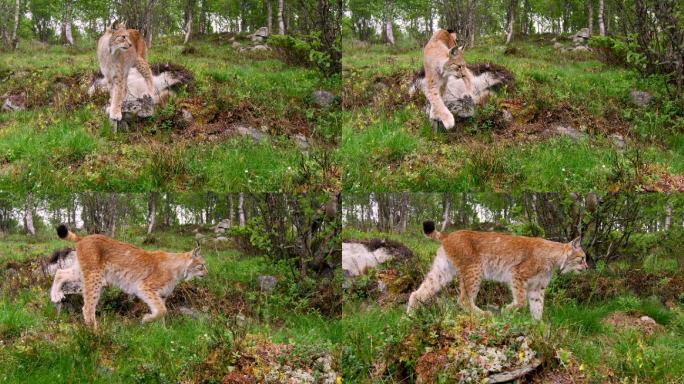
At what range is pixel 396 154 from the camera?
929 cm

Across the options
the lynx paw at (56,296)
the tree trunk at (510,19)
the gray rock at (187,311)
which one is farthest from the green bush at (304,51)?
the lynx paw at (56,296)

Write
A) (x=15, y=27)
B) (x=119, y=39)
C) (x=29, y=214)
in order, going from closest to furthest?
1. (x=29, y=214)
2. (x=119, y=39)
3. (x=15, y=27)

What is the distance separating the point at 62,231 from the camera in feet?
27.7

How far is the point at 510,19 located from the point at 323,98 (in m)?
3.35

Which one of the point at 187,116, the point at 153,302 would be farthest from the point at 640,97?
the point at 153,302

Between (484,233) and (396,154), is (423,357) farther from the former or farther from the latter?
(396,154)

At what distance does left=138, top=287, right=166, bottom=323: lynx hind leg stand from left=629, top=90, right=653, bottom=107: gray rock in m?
8.02

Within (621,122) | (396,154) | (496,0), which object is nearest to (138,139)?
(396,154)

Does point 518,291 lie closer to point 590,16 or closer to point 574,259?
point 574,259

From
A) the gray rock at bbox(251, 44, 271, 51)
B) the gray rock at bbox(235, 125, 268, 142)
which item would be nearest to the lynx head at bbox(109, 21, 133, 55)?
the gray rock at bbox(235, 125, 268, 142)

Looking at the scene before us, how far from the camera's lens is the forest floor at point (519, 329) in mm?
6848

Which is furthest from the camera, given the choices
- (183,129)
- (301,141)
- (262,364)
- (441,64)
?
(301,141)

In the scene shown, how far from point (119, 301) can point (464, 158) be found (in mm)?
5275

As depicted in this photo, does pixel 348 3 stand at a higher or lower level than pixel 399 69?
higher
